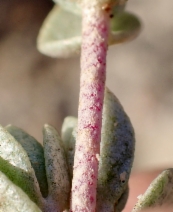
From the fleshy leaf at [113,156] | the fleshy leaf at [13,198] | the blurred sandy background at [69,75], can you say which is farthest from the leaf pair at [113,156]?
the blurred sandy background at [69,75]

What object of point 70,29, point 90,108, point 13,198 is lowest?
point 13,198

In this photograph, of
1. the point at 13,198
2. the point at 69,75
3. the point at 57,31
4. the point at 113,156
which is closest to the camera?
the point at 13,198

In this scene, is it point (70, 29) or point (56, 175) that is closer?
point (56, 175)

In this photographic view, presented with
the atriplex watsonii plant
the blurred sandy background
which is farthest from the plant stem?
the blurred sandy background

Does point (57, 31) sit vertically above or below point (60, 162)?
above

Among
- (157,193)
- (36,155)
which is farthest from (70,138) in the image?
(157,193)

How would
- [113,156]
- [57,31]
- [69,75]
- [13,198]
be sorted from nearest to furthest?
[13,198]
[113,156]
[57,31]
[69,75]

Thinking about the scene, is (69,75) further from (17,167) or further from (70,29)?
(17,167)
